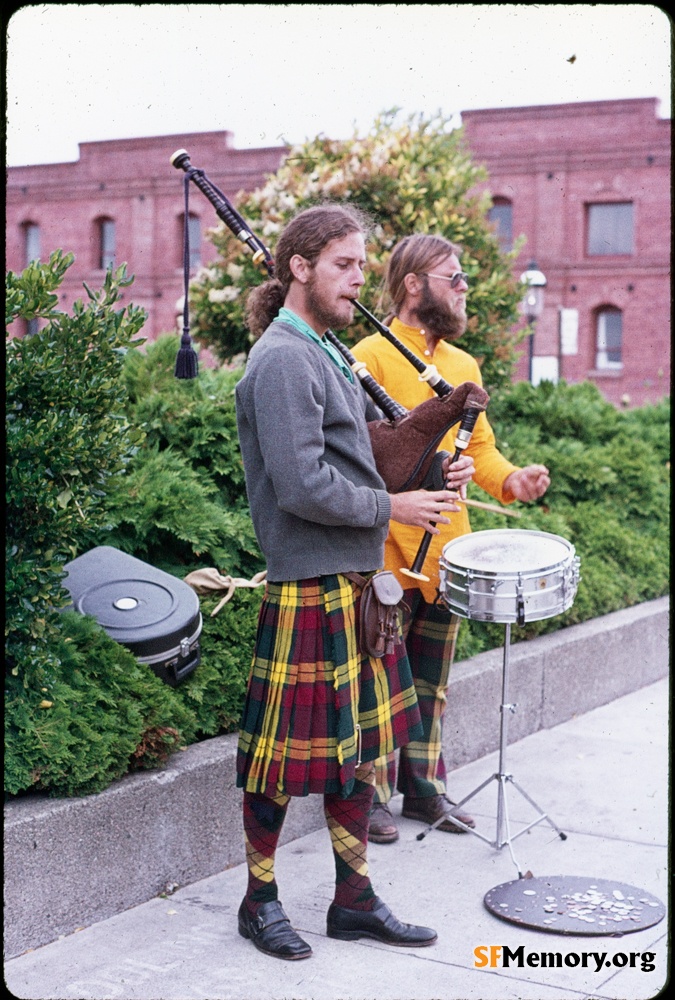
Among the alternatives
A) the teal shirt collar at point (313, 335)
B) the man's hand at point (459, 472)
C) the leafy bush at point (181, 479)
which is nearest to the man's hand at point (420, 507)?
the man's hand at point (459, 472)

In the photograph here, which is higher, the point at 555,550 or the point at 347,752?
the point at 555,550

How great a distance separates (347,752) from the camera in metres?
3.53

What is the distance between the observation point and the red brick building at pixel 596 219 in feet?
103

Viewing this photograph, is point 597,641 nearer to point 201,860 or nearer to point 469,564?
point 469,564

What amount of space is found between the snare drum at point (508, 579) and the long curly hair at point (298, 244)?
1100mm

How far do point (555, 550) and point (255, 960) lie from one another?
5.59 ft

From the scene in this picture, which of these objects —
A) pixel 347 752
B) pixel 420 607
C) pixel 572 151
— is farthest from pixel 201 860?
pixel 572 151

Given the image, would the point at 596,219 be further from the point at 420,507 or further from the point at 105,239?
the point at 420,507

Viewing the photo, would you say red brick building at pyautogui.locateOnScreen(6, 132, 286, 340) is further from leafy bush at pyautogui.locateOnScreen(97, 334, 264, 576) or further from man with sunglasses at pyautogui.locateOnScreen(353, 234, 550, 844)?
man with sunglasses at pyautogui.locateOnScreen(353, 234, 550, 844)

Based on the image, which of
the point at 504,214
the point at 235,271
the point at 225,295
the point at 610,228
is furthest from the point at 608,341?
the point at 225,295

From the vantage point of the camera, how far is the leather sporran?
3.58m

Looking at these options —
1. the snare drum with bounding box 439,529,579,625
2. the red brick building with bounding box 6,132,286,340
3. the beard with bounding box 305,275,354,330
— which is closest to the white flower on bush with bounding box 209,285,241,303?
the snare drum with bounding box 439,529,579,625

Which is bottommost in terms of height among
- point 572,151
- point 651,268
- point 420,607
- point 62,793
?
point 62,793

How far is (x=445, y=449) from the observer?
452cm
